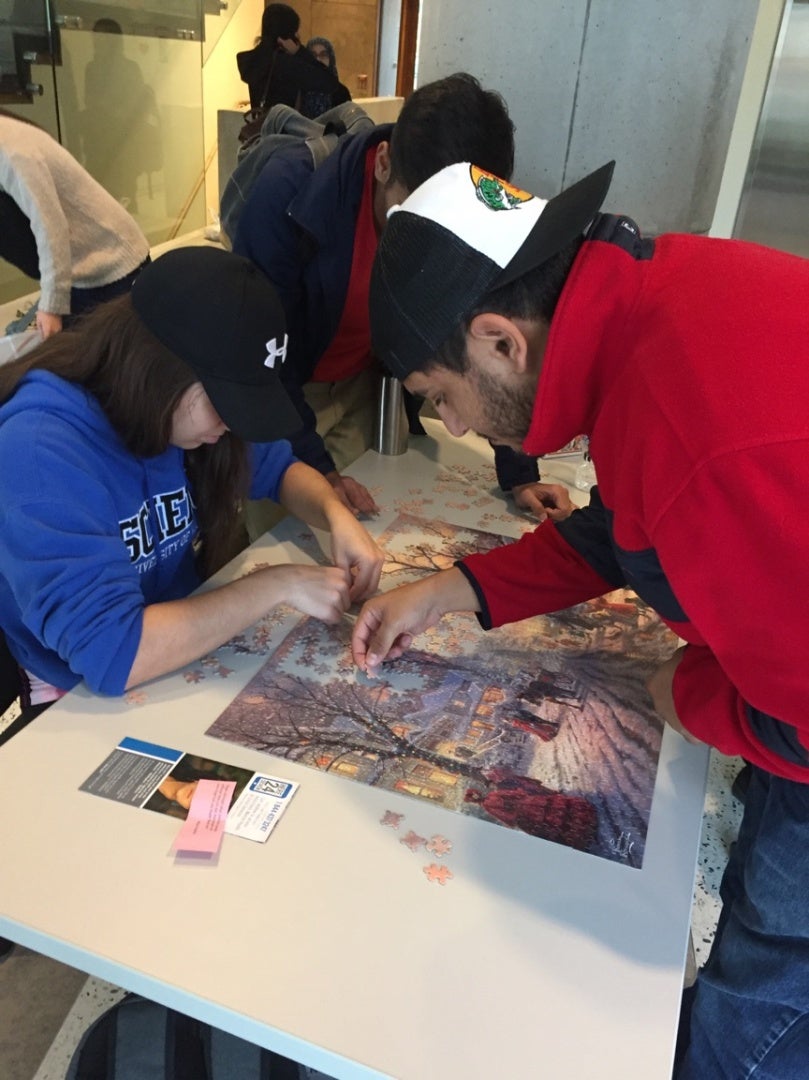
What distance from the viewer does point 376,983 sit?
0.82 m

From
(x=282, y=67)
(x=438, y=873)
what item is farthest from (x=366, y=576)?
(x=282, y=67)

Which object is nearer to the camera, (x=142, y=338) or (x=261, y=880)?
(x=261, y=880)

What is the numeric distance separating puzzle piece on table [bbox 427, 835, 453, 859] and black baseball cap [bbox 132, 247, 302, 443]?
1.99 ft

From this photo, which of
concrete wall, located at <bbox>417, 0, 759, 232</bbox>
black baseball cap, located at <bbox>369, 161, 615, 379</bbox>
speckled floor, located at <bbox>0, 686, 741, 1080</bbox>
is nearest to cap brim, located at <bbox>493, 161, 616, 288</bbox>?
black baseball cap, located at <bbox>369, 161, 615, 379</bbox>

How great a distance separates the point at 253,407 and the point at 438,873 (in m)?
0.67

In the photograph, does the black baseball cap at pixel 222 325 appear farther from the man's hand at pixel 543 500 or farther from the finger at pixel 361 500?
the man's hand at pixel 543 500

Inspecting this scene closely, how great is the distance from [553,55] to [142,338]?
1627 mm

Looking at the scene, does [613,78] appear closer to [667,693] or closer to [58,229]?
[58,229]

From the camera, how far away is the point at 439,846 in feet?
3.16

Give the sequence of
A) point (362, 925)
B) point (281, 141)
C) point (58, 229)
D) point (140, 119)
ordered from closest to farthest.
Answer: point (362, 925), point (281, 141), point (58, 229), point (140, 119)

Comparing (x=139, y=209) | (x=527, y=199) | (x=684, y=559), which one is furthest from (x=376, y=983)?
(x=139, y=209)

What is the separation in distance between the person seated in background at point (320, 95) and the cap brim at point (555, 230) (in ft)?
12.0

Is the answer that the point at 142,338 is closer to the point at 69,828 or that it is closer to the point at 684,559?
the point at 69,828

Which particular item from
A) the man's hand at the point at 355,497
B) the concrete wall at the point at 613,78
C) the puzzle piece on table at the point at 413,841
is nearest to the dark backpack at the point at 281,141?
the concrete wall at the point at 613,78
